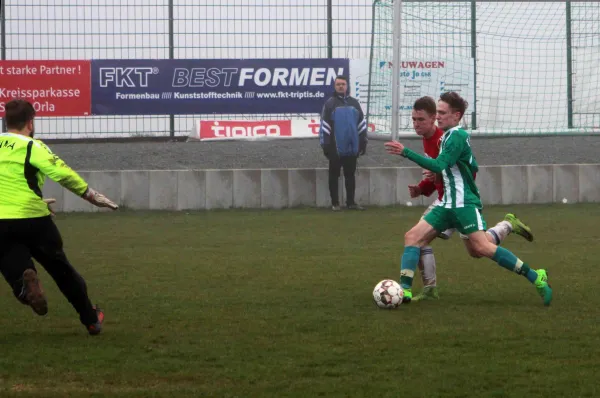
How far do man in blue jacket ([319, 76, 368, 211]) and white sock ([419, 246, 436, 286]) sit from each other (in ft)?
30.5

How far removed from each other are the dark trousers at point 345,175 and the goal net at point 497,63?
84 cm

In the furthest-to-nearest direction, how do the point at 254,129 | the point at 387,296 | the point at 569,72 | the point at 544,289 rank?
the point at 254,129, the point at 569,72, the point at 544,289, the point at 387,296

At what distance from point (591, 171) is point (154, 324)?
13.1 metres

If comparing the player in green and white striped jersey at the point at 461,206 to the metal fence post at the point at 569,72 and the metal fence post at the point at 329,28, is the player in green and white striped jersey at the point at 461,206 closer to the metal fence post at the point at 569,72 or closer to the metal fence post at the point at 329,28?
the metal fence post at the point at 329,28

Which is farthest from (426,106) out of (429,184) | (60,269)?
(60,269)

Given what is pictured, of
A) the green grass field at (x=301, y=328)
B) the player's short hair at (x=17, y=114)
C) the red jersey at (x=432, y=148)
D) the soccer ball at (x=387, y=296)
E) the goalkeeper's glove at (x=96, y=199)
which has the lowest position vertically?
the green grass field at (x=301, y=328)

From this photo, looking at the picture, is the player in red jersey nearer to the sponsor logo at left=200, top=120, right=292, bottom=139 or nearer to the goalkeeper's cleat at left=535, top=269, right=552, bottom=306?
the goalkeeper's cleat at left=535, top=269, right=552, bottom=306

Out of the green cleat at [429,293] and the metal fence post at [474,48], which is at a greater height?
the metal fence post at [474,48]

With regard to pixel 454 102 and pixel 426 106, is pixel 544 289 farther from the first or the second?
pixel 426 106

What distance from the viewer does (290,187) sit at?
750 inches

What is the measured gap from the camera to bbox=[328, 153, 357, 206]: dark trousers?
18500 mm

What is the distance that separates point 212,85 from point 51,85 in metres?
2.72

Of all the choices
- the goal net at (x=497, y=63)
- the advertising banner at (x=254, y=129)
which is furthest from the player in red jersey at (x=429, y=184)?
the advertising banner at (x=254, y=129)

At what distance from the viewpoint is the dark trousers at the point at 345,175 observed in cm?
1850
